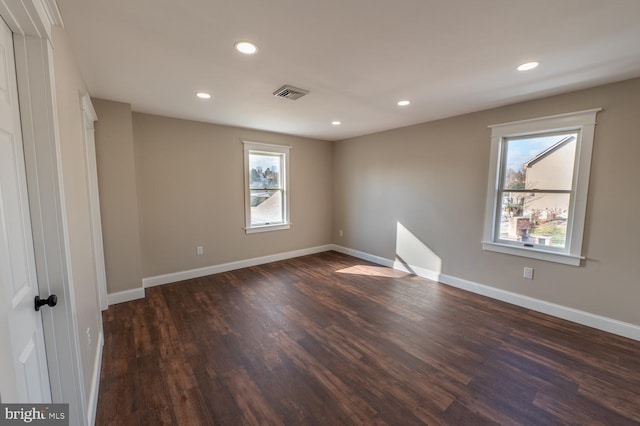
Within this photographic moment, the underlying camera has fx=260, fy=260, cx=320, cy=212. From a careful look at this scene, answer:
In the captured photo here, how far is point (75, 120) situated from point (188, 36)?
100 centimetres

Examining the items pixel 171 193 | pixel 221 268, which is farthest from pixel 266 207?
pixel 171 193

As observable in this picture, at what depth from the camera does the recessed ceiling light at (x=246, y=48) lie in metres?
1.83

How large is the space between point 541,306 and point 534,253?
0.61 m

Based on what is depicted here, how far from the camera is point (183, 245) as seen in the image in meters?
3.95

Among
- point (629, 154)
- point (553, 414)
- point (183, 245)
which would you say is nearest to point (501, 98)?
point (629, 154)

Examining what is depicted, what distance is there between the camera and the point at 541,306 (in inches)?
118


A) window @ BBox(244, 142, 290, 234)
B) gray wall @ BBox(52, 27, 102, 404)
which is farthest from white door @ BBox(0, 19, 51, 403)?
window @ BBox(244, 142, 290, 234)

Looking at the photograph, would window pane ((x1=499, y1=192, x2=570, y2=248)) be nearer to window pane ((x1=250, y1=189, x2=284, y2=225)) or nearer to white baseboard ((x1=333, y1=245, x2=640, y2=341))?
white baseboard ((x1=333, y1=245, x2=640, y2=341))

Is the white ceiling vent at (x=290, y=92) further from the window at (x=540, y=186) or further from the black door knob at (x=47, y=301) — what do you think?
the window at (x=540, y=186)

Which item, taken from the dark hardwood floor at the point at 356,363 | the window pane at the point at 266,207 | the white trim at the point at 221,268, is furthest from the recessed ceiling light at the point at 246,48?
the white trim at the point at 221,268

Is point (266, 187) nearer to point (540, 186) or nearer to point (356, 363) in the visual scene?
point (356, 363)

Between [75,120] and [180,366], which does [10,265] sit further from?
[180,366]

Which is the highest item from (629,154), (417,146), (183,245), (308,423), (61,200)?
(417,146)

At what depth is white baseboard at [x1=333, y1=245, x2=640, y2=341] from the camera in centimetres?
254
